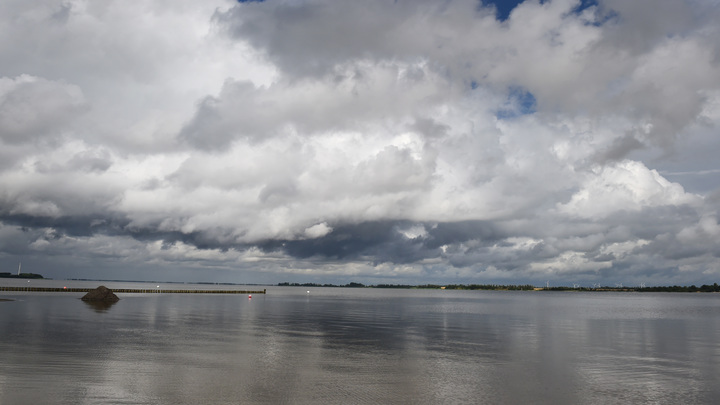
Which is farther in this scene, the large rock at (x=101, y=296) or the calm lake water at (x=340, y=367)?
the large rock at (x=101, y=296)

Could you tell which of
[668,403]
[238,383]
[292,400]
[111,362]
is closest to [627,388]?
[668,403]

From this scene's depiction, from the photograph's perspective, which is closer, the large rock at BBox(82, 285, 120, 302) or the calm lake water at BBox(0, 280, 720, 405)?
the calm lake water at BBox(0, 280, 720, 405)

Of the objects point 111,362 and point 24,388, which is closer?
point 24,388

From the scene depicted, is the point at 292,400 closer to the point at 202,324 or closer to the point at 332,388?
the point at 332,388

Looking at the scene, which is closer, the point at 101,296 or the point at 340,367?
the point at 340,367

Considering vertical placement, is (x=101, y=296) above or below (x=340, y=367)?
below

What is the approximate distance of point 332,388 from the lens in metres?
27.4

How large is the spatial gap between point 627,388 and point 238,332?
40365 mm

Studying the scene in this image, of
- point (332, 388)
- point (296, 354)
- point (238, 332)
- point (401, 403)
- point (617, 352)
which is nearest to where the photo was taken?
point (401, 403)

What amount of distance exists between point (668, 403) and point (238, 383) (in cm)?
2317

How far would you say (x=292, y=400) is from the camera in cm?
2477

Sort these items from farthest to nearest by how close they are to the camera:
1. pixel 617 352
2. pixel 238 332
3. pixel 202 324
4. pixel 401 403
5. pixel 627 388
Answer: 1. pixel 202 324
2. pixel 238 332
3. pixel 617 352
4. pixel 627 388
5. pixel 401 403

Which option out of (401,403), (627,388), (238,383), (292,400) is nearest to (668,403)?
(627,388)

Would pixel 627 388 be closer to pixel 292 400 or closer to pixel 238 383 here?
pixel 292 400
